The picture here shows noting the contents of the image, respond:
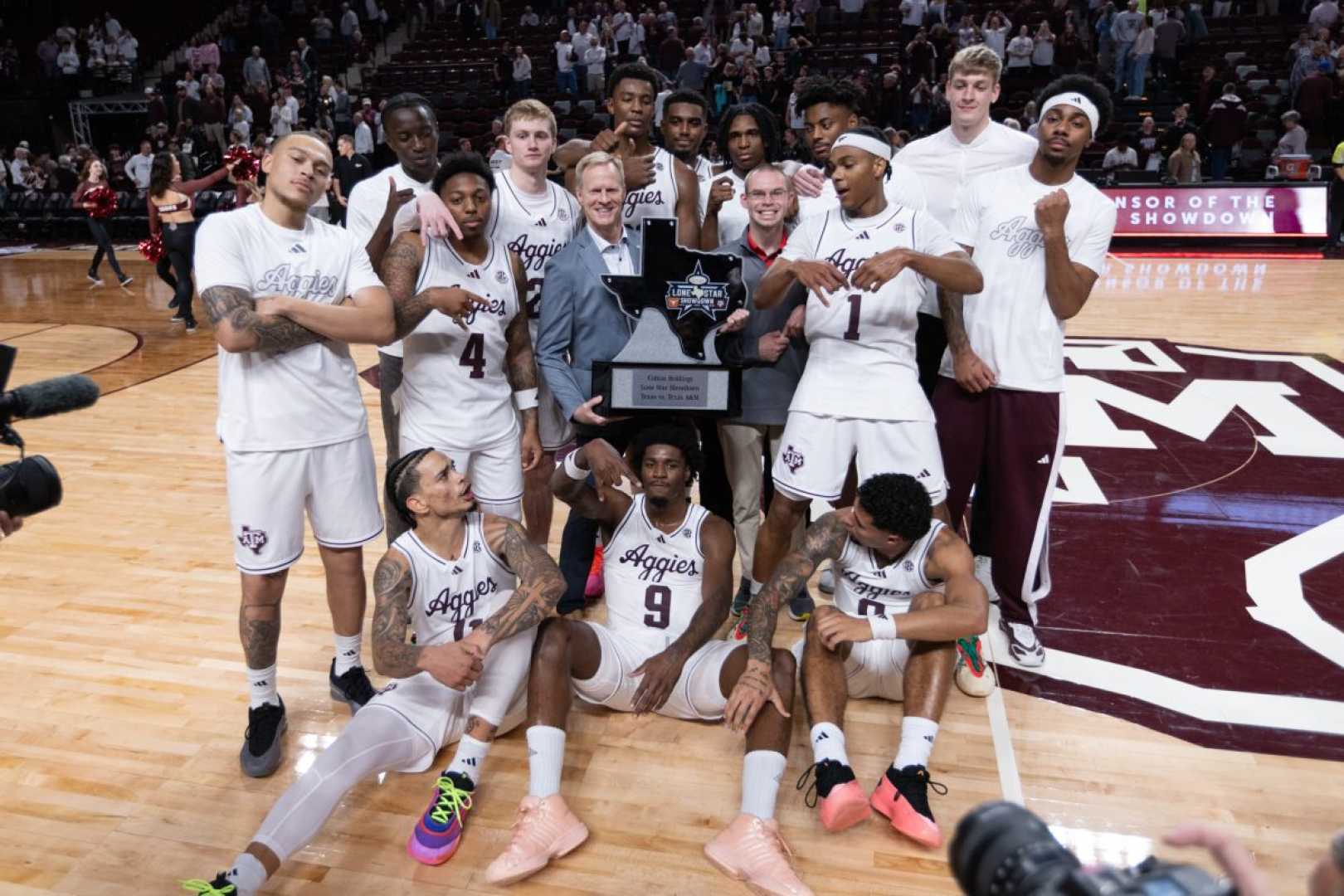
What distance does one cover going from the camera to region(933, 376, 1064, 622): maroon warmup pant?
3939mm

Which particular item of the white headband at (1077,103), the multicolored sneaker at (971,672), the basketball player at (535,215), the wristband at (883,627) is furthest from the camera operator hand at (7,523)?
the white headband at (1077,103)

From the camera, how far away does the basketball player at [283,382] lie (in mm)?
3123

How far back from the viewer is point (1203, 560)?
4.89 m

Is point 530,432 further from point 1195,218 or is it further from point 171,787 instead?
point 1195,218

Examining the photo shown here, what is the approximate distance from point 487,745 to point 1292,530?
427 cm

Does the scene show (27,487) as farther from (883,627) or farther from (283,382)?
(883,627)

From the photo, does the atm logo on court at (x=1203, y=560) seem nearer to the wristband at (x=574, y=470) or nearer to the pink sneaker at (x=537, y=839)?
the wristband at (x=574, y=470)

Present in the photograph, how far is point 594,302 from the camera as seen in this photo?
12.9 ft

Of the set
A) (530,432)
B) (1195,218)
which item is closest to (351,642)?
(530,432)

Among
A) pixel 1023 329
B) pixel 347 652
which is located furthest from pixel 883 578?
A: pixel 347 652

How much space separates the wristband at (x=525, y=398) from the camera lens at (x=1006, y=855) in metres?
2.80

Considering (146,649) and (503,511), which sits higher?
(503,511)

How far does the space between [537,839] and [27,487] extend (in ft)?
5.41

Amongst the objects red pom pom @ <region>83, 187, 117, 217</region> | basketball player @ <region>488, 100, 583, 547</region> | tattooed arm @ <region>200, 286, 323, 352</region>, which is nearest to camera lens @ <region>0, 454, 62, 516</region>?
tattooed arm @ <region>200, 286, 323, 352</region>
